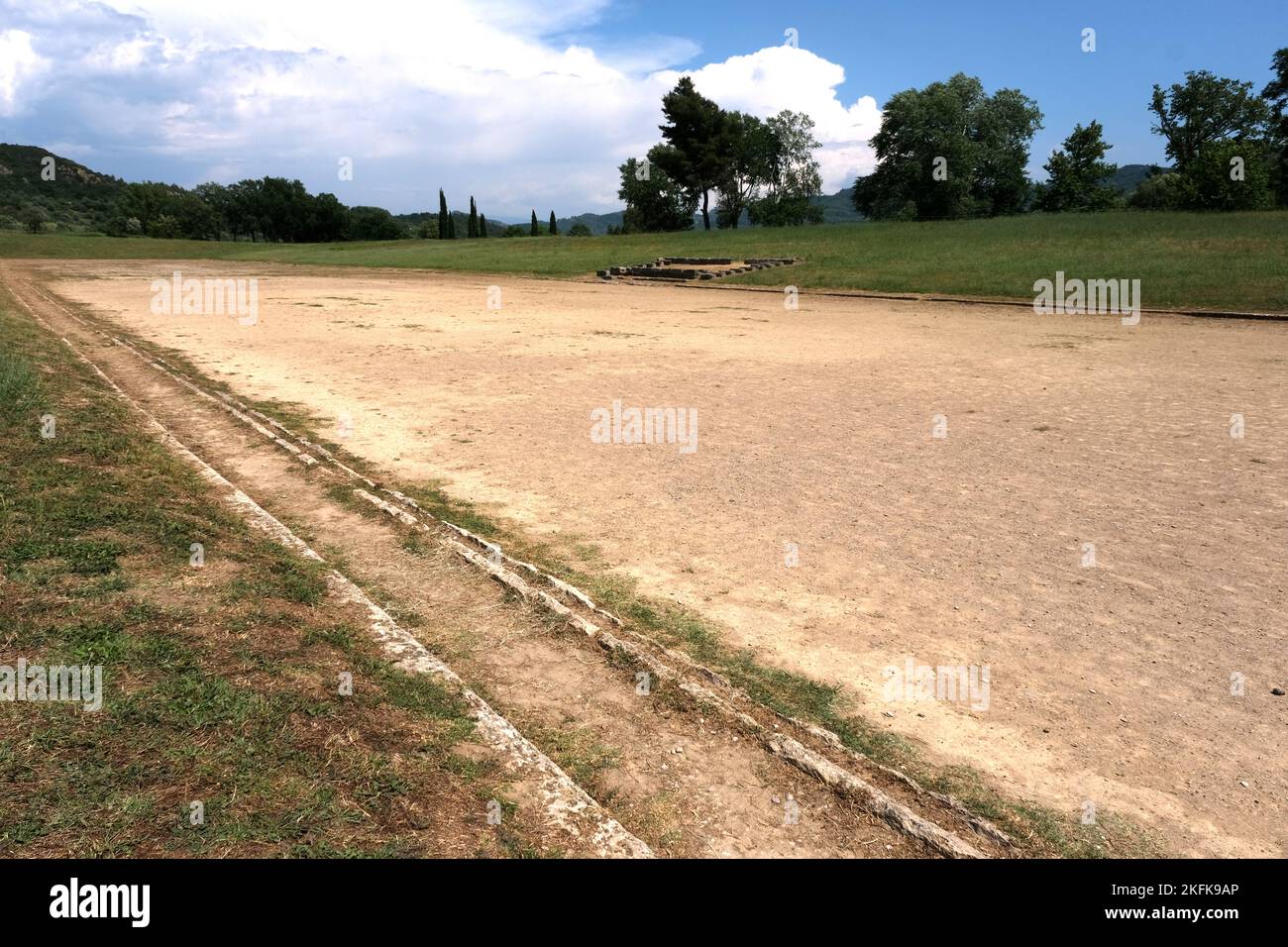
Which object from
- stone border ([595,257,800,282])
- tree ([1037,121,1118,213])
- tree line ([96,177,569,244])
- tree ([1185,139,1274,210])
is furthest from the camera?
tree line ([96,177,569,244])

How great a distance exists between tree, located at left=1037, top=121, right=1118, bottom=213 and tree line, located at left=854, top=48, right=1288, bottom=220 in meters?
0.09

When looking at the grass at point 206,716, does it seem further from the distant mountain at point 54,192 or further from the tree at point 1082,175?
the distant mountain at point 54,192

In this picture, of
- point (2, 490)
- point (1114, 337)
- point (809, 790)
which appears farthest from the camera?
point (1114, 337)

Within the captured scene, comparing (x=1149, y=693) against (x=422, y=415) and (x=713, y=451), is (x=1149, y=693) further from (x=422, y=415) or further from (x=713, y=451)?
(x=422, y=415)

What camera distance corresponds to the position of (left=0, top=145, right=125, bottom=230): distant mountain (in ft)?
389

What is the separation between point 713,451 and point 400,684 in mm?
5753

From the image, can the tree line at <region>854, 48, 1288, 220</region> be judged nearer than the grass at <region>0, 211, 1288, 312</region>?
No

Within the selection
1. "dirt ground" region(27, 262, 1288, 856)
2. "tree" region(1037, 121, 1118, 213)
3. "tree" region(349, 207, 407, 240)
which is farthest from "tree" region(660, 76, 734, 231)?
"dirt ground" region(27, 262, 1288, 856)

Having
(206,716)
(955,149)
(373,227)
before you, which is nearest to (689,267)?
(206,716)

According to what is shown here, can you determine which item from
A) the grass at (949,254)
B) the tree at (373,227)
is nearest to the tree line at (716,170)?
the grass at (949,254)

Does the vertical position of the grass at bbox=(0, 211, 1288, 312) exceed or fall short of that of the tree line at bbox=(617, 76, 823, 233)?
it falls short

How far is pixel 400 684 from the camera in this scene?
4.19 meters

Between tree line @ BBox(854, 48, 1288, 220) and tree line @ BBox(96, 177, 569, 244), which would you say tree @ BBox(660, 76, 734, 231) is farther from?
tree line @ BBox(96, 177, 569, 244)
